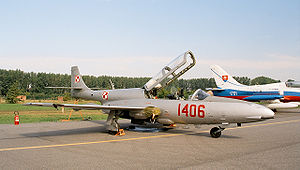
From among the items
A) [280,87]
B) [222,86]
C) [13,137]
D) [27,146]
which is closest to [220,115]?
[27,146]

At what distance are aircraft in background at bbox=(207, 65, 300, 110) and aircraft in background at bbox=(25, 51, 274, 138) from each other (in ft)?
59.9

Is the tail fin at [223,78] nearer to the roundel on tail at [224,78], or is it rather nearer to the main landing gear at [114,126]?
the roundel on tail at [224,78]

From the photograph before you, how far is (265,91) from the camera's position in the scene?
28.3 meters

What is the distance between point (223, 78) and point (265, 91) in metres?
5.24

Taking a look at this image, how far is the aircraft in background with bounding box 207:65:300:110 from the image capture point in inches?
1029

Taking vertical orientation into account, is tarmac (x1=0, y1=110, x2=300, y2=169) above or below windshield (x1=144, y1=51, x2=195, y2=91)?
below

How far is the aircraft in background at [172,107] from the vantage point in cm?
865

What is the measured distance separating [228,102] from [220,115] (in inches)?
23.3

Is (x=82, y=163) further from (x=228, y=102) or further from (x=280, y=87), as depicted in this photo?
(x=280, y=87)

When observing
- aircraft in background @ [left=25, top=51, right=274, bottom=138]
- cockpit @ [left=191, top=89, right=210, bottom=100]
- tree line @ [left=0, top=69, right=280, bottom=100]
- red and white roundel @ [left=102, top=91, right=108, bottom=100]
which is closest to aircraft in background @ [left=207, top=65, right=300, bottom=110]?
aircraft in background @ [left=25, top=51, right=274, bottom=138]

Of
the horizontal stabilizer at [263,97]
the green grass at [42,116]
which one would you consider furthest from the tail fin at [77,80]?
the horizontal stabilizer at [263,97]

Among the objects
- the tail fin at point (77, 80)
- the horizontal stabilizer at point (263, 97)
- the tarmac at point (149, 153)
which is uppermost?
the tail fin at point (77, 80)

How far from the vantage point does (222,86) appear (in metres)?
31.7

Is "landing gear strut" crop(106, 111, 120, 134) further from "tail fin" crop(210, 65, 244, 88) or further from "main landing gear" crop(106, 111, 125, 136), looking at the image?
"tail fin" crop(210, 65, 244, 88)
